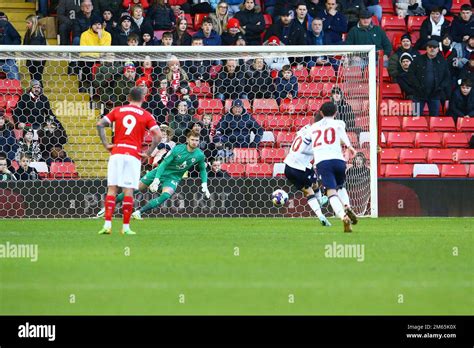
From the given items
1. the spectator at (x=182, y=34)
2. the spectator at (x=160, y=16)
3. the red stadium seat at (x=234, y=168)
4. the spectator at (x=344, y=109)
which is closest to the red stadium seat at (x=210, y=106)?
the red stadium seat at (x=234, y=168)

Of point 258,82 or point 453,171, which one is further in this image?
point 453,171

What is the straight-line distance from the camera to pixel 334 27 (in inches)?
1035

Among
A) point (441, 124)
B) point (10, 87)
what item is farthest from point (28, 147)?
point (441, 124)

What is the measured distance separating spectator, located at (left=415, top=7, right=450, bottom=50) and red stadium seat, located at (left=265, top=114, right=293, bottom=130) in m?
5.04

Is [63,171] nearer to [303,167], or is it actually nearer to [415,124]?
[303,167]

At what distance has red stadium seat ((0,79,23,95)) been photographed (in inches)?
899

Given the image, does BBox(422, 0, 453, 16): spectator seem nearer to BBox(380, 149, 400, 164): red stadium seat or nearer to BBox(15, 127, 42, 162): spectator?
BBox(380, 149, 400, 164): red stadium seat

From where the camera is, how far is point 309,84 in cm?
2384

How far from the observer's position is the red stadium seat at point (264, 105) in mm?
23438

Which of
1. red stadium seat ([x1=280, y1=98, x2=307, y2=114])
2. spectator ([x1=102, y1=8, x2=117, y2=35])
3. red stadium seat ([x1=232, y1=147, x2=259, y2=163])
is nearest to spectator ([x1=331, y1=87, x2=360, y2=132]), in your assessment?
red stadium seat ([x1=280, y1=98, x2=307, y2=114])

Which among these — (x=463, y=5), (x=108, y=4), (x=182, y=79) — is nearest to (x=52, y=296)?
(x=182, y=79)

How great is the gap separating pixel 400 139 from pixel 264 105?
366 cm

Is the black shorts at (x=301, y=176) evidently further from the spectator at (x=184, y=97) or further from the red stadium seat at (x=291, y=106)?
the spectator at (x=184, y=97)

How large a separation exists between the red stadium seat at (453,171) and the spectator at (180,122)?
559 centimetres
